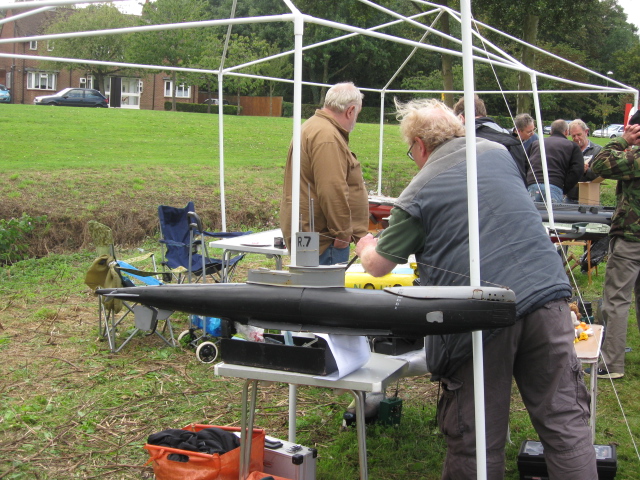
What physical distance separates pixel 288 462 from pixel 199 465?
1.25 ft

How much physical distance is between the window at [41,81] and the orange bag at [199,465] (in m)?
38.9

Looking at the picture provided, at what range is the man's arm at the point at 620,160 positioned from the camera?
4117mm

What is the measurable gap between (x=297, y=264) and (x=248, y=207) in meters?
9.23

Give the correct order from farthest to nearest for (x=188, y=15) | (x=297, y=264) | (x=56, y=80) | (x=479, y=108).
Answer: (x=56, y=80)
(x=188, y=15)
(x=479, y=108)
(x=297, y=264)

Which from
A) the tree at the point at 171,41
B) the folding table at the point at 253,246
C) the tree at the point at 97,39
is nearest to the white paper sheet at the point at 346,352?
the folding table at the point at 253,246

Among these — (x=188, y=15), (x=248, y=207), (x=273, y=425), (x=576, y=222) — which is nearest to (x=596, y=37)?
(x=188, y=15)

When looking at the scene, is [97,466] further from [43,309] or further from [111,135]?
[111,135]

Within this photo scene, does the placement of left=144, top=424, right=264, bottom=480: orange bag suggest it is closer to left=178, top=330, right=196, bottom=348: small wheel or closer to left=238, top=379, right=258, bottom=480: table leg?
left=238, top=379, right=258, bottom=480: table leg

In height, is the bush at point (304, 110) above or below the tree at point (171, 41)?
below

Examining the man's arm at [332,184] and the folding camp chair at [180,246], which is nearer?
the man's arm at [332,184]

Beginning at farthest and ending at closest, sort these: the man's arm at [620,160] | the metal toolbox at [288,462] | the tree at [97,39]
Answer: the tree at [97,39] < the man's arm at [620,160] < the metal toolbox at [288,462]

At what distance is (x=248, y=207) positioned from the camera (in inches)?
453

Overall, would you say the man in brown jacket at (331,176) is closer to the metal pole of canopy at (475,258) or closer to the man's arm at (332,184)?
the man's arm at (332,184)

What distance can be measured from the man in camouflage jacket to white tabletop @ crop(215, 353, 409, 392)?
2.19 metres
